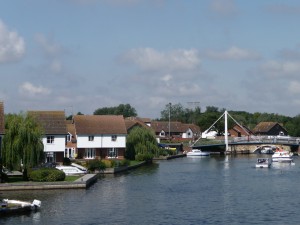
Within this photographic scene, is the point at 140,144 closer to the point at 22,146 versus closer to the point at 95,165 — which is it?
the point at 95,165

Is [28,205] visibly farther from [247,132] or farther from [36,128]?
[247,132]

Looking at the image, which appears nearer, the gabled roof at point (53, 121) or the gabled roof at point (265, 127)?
the gabled roof at point (53, 121)

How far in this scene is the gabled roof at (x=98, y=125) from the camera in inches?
3967

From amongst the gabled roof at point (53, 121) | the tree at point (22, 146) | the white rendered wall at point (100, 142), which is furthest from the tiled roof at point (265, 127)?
the tree at point (22, 146)

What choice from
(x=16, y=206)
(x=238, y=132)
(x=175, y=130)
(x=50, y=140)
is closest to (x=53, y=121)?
(x=50, y=140)

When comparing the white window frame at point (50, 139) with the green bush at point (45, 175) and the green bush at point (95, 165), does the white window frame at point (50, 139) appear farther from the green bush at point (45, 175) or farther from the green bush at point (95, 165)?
the green bush at point (45, 175)

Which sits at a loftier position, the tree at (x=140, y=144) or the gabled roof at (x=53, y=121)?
the gabled roof at (x=53, y=121)

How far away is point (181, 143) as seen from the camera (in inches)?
5856

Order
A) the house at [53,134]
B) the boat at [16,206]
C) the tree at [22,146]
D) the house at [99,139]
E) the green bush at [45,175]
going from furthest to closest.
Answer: the house at [99,139] < the house at [53,134] < the tree at [22,146] < the green bush at [45,175] < the boat at [16,206]

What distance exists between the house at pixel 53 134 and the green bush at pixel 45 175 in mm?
23536

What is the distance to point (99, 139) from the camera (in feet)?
330

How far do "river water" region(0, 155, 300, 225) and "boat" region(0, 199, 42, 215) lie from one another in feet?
2.62

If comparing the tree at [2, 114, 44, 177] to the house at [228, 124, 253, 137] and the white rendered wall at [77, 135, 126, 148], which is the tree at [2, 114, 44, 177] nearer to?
the white rendered wall at [77, 135, 126, 148]

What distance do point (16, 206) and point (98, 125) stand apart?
187 ft
